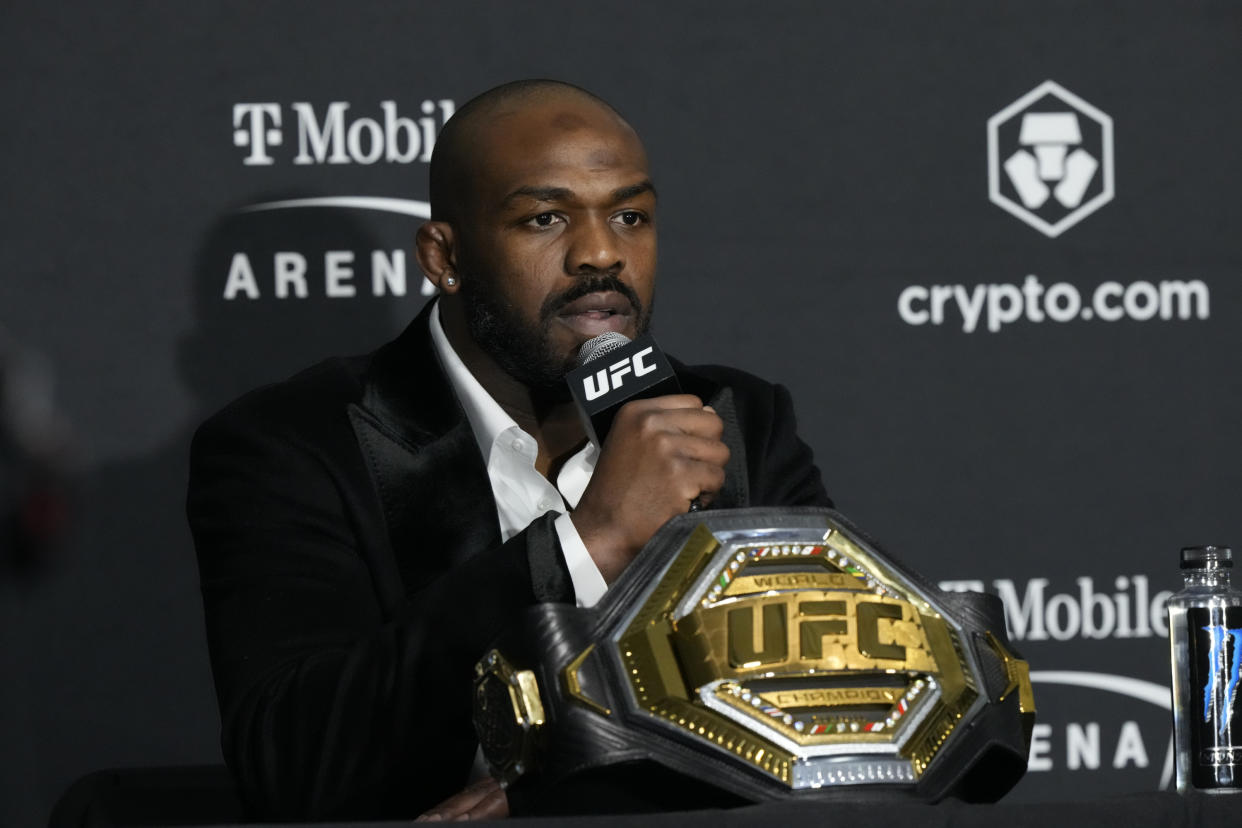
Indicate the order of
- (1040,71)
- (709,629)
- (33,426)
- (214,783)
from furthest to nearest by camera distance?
(1040,71) < (33,426) < (214,783) < (709,629)

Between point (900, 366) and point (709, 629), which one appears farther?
point (900, 366)

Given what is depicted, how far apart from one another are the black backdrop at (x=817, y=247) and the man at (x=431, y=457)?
1.32ft

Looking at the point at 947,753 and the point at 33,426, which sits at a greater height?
the point at 33,426

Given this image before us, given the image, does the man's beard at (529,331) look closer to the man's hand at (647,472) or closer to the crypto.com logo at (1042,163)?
the man's hand at (647,472)

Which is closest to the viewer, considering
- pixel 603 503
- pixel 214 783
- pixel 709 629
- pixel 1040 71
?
pixel 709 629

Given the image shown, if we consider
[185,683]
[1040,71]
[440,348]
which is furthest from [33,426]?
[1040,71]

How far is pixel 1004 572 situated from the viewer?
2.18m

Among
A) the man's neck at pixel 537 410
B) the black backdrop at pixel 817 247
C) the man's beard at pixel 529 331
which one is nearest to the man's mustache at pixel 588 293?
the man's beard at pixel 529 331

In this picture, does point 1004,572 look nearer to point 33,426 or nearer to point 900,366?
point 900,366

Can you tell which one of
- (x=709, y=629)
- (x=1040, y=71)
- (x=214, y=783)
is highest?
(x=1040, y=71)

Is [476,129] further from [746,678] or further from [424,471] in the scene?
[746,678]

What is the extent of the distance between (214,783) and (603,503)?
58cm

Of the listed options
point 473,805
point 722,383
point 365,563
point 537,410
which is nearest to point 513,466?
point 537,410

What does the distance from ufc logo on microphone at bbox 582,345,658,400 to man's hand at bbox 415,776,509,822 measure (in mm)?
326
